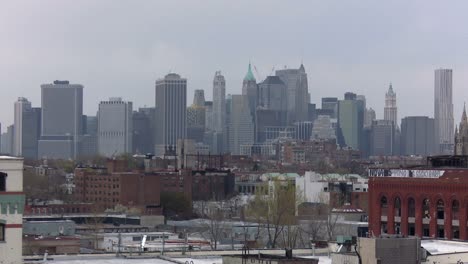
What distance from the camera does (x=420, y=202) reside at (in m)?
82.2

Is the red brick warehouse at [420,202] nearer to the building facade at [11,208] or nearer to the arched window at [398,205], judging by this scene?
the arched window at [398,205]

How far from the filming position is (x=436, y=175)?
3223 inches

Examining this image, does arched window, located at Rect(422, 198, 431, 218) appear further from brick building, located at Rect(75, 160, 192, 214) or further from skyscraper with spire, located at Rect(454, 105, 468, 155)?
brick building, located at Rect(75, 160, 192, 214)

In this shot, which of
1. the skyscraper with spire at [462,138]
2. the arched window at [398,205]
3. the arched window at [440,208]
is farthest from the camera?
the skyscraper with spire at [462,138]

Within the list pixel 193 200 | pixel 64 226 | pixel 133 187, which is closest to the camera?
pixel 64 226

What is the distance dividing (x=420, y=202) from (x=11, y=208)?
51.9 meters

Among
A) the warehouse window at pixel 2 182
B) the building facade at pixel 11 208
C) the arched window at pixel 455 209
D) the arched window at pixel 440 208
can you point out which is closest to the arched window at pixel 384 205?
the arched window at pixel 440 208

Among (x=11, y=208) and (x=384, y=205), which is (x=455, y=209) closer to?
(x=384, y=205)

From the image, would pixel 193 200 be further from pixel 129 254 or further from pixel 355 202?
pixel 129 254

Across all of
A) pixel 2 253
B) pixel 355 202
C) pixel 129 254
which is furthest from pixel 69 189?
pixel 2 253

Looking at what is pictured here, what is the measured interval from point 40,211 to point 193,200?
42093 mm

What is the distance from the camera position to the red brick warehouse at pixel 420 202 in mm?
79625

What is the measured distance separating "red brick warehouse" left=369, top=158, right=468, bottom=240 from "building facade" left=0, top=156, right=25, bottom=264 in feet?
159

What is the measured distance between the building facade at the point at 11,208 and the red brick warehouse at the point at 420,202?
48357 millimetres
